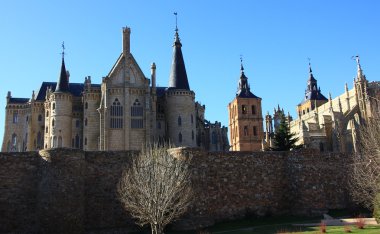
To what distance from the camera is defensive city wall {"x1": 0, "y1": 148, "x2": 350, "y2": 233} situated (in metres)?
27.5

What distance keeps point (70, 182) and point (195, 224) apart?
7.65 metres

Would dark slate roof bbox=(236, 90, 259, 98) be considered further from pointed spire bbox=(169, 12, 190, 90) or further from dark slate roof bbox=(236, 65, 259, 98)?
pointed spire bbox=(169, 12, 190, 90)

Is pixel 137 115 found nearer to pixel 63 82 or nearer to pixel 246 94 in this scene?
pixel 63 82

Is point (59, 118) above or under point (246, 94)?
under

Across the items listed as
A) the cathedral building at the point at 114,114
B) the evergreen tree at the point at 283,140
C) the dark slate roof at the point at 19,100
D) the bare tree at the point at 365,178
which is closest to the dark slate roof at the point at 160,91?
the cathedral building at the point at 114,114

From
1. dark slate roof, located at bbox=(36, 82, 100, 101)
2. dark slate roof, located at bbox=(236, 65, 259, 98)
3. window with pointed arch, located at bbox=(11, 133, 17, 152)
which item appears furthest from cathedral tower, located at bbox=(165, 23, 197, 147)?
window with pointed arch, located at bbox=(11, 133, 17, 152)

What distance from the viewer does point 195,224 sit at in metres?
28.0

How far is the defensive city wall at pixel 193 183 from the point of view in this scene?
2748 cm

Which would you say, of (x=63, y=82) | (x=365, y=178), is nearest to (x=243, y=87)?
(x=63, y=82)

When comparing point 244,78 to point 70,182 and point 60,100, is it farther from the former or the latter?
point 70,182

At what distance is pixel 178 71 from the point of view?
237 ft

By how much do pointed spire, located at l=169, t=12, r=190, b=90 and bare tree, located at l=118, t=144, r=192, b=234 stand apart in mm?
42076

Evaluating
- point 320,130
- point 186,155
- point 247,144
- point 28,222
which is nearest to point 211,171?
point 186,155

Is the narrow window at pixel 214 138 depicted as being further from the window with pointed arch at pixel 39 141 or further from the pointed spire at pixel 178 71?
the window with pointed arch at pixel 39 141
